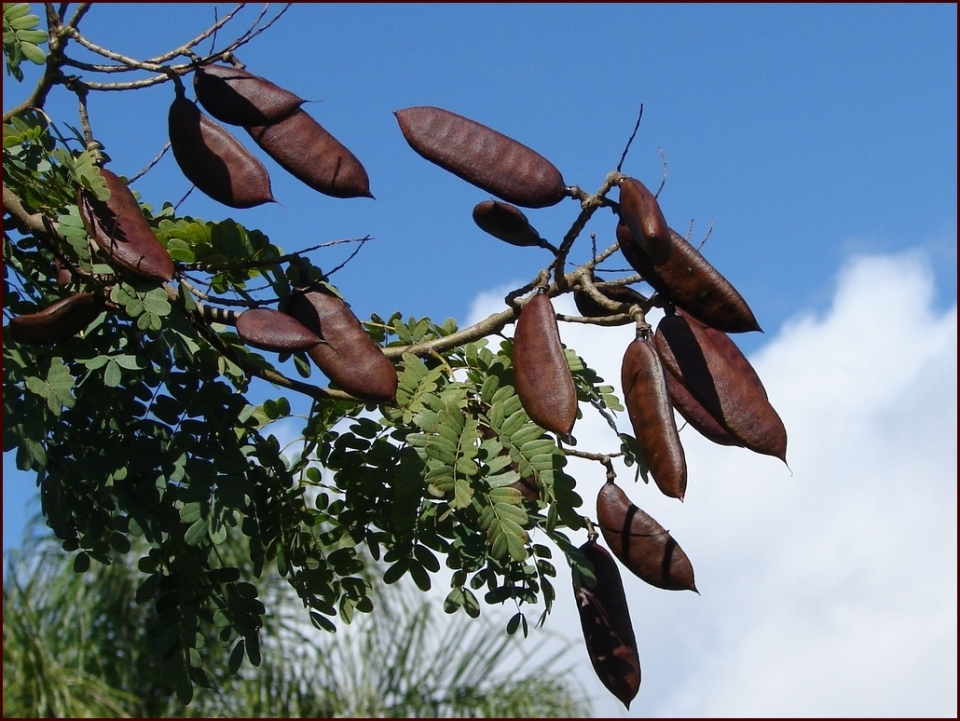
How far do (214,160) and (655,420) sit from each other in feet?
3.17

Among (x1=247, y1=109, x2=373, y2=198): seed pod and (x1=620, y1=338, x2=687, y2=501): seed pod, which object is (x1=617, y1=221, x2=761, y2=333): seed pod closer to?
(x1=620, y1=338, x2=687, y2=501): seed pod

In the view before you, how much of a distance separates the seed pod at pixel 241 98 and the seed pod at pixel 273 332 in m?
0.38

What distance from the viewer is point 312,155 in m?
2.11

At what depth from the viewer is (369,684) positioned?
7172mm

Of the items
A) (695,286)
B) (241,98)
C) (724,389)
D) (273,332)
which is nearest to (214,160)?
(241,98)

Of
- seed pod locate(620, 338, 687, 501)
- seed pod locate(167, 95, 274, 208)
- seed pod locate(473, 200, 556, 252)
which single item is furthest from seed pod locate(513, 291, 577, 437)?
seed pod locate(167, 95, 274, 208)

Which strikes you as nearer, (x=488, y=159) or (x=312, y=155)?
(x=488, y=159)

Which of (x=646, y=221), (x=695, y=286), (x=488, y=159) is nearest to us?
(x=646, y=221)

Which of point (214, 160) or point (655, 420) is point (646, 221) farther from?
point (214, 160)

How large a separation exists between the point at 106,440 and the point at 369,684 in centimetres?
525

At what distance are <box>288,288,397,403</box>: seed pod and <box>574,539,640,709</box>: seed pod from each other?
554 mm

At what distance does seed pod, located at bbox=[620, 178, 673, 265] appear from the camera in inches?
70.3

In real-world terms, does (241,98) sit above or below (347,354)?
above

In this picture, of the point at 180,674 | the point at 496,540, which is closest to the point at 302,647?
the point at 180,674
